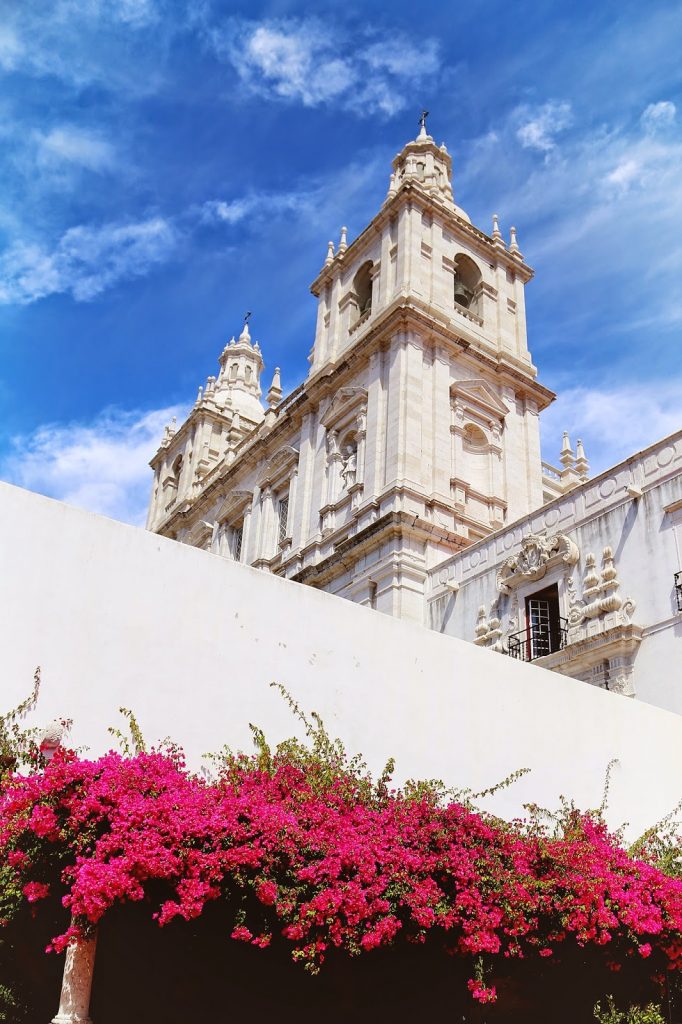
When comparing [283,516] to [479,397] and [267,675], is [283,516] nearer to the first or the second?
[479,397]

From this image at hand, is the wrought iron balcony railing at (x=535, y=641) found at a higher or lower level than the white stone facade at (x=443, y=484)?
lower

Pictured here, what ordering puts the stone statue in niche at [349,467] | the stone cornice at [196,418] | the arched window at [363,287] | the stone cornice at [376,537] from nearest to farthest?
the stone cornice at [376,537] → the stone statue in niche at [349,467] → the arched window at [363,287] → the stone cornice at [196,418]

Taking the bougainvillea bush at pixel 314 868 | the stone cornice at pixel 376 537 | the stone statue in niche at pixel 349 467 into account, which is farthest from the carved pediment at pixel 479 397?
the bougainvillea bush at pixel 314 868

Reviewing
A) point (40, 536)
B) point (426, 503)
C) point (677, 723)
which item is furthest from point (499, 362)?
point (40, 536)

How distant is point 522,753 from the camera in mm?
10102

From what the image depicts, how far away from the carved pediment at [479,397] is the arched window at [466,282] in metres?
3.53

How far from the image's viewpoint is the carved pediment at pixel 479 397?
2177 cm

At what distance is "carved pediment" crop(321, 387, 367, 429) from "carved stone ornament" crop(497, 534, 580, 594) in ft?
25.5

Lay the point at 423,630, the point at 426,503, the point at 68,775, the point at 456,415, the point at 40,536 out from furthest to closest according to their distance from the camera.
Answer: the point at 456,415
the point at 426,503
the point at 423,630
the point at 40,536
the point at 68,775

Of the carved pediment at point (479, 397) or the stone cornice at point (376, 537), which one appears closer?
the stone cornice at point (376, 537)

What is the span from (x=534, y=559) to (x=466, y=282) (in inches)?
523

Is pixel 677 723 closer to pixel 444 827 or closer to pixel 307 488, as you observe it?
pixel 444 827

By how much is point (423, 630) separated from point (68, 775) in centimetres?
507

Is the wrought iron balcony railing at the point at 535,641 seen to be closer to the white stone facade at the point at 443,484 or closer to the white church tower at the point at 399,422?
the white stone facade at the point at 443,484
